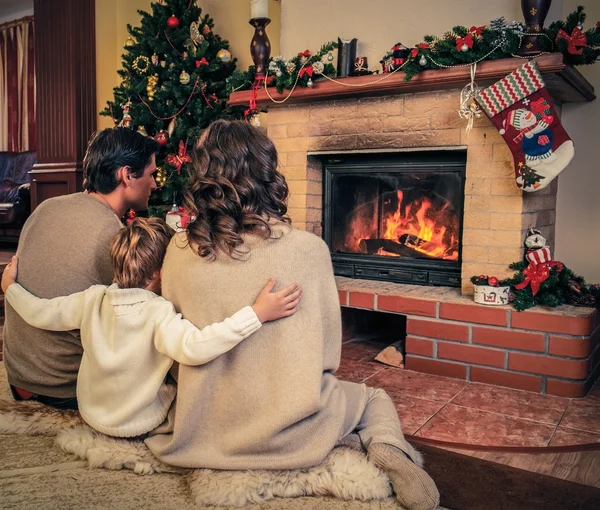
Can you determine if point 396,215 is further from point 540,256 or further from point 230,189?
point 230,189

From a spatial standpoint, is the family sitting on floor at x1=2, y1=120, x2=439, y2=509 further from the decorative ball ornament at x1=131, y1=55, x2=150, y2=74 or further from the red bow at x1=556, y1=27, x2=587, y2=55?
the decorative ball ornament at x1=131, y1=55, x2=150, y2=74

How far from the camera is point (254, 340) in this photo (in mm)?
1529

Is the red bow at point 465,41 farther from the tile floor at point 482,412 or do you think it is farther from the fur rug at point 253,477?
the fur rug at point 253,477

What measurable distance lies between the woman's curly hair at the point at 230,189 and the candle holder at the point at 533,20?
1506mm

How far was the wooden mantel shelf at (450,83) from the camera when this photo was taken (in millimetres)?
2490

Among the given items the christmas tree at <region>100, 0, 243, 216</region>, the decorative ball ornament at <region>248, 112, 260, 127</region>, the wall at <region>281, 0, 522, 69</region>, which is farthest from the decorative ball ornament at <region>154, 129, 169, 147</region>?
the wall at <region>281, 0, 522, 69</region>

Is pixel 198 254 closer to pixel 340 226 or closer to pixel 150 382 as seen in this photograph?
pixel 150 382

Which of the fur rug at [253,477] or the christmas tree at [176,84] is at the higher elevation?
the christmas tree at [176,84]

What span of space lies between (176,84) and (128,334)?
2484 mm

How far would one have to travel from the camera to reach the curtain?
723 centimetres

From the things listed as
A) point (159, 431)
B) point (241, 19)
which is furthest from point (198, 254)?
point (241, 19)

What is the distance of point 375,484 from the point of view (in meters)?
1.51

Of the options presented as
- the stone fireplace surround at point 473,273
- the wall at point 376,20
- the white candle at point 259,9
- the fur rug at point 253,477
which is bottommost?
the fur rug at point 253,477

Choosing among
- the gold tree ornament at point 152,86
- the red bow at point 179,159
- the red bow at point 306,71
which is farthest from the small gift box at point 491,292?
the gold tree ornament at point 152,86
